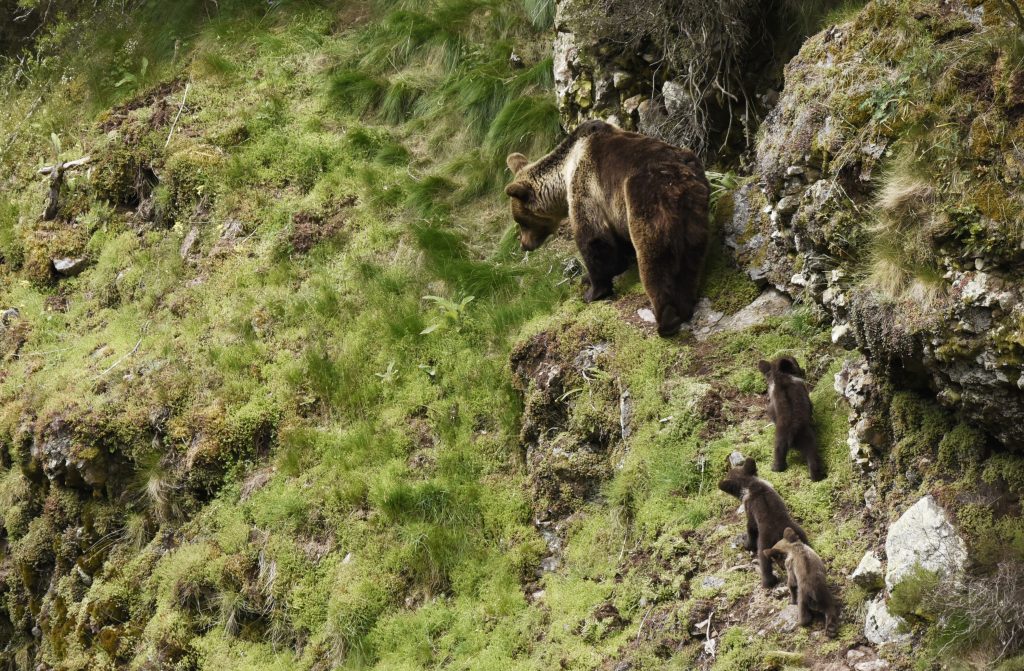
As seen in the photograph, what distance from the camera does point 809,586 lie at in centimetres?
421

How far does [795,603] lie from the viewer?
437 cm

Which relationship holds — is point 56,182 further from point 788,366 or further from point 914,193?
point 914,193

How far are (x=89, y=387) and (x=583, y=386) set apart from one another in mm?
5375

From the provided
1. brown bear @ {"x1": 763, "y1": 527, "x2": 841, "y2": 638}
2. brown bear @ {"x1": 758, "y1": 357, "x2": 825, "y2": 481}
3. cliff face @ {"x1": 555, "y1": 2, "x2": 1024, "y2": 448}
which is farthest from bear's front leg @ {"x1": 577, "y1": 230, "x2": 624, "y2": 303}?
brown bear @ {"x1": 763, "y1": 527, "x2": 841, "y2": 638}

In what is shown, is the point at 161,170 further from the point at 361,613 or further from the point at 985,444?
the point at 985,444

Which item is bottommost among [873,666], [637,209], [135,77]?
[873,666]

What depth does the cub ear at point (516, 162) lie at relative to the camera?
8945 mm

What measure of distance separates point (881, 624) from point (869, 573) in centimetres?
25

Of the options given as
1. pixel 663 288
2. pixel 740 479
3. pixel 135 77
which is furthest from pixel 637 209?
pixel 135 77

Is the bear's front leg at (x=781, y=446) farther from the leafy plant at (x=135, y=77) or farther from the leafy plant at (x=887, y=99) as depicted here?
the leafy plant at (x=135, y=77)

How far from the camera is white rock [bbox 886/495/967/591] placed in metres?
3.90

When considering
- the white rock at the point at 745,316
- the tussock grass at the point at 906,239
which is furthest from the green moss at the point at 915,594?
the white rock at the point at 745,316

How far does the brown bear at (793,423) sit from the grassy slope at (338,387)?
0.36 feet

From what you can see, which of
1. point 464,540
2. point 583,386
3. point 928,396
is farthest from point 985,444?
point 464,540
